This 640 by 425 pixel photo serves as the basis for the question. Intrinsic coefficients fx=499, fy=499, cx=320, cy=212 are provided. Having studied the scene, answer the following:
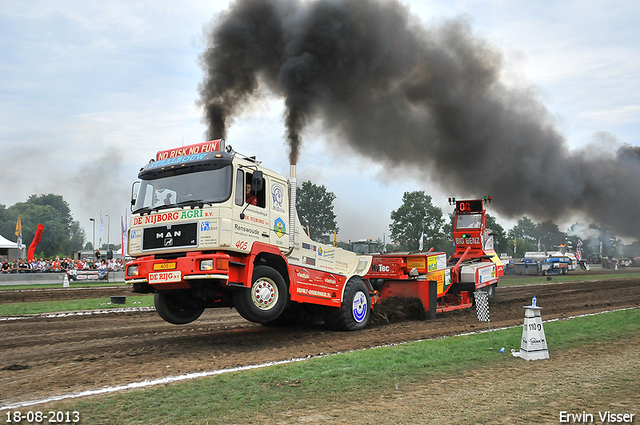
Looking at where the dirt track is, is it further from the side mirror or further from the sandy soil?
the side mirror

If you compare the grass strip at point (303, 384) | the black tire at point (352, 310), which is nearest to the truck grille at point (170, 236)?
the grass strip at point (303, 384)

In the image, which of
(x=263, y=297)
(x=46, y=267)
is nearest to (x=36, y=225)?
(x=46, y=267)

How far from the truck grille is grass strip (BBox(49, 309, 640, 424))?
8.50 ft

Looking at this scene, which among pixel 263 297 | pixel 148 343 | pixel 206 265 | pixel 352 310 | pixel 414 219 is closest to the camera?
pixel 206 265

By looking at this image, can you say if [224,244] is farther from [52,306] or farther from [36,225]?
[36,225]

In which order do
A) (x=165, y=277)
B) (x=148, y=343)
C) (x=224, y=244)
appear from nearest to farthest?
(x=224, y=244) < (x=165, y=277) < (x=148, y=343)

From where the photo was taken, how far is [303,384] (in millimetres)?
6246

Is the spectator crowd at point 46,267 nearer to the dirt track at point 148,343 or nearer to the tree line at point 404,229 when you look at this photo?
the tree line at point 404,229

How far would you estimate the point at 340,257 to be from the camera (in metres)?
11.1

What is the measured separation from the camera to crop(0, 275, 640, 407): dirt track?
6859mm

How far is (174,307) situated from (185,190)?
98.0 inches

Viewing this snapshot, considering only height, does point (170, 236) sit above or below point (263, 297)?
above

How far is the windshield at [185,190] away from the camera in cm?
859

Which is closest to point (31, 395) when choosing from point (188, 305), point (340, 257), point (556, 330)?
point (188, 305)
